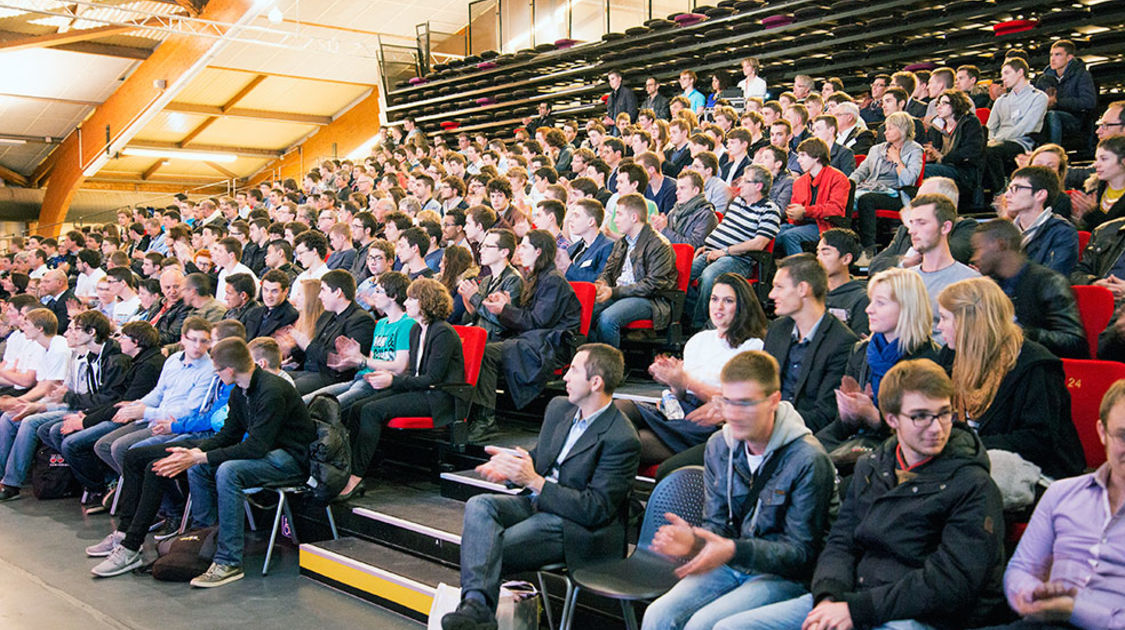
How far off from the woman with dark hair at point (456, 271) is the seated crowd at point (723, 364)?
0.07 feet

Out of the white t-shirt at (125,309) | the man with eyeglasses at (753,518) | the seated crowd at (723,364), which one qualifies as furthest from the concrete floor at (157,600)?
the white t-shirt at (125,309)

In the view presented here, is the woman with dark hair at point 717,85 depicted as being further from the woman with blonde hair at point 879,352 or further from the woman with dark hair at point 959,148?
the woman with blonde hair at point 879,352

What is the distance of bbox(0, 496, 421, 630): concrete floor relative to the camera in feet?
12.0

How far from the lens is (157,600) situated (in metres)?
3.95

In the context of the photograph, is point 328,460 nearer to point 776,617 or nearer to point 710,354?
point 710,354

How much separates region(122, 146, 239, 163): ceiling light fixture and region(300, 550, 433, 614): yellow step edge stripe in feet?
56.2

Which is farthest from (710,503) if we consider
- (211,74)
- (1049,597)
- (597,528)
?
(211,74)

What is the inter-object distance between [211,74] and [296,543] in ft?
48.6

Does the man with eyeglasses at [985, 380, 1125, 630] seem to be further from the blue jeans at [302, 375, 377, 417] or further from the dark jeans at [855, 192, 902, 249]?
the dark jeans at [855, 192, 902, 249]

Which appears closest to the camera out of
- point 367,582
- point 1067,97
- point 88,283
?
point 367,582

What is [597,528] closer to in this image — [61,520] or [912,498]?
[912,498]

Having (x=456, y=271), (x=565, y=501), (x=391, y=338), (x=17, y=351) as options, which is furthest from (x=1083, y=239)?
(x=17, y=351)

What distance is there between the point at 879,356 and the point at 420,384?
2.34 meters

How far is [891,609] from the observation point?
229cm
